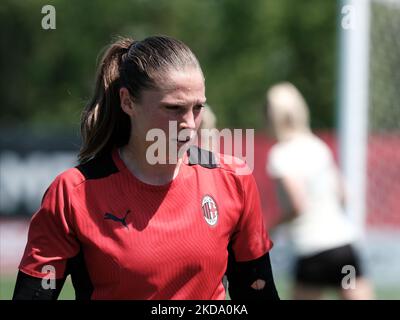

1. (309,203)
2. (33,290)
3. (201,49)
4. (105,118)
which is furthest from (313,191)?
(201,49)

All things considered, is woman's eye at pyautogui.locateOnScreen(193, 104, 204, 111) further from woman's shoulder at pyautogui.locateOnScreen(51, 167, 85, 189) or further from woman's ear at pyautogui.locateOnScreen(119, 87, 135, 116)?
woman's shoulder at pyautogui.locateOnScreen(51, 167, 85, 189)

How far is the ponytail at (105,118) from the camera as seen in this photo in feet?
10.1

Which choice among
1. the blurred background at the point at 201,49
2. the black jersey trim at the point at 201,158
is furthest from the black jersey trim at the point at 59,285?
the blurred background at the point at 201,49

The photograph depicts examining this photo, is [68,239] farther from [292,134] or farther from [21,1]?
[21,1]

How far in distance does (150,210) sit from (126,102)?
37cm

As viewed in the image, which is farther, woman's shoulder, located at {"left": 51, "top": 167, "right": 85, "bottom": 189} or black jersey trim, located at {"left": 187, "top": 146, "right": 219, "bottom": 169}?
black jersey trim, located at {"left": 187, "top": 146, "right": 219, "bottom": 169}

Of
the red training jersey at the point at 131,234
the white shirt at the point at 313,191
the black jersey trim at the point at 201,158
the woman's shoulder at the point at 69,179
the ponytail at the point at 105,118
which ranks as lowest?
the white shirt at the point at 313,191

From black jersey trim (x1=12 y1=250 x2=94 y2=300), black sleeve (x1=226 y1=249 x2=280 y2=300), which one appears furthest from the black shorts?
black jersey trim (x1=12 y1=250 x2=94 y2=300)

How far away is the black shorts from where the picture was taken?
6270 millimetres

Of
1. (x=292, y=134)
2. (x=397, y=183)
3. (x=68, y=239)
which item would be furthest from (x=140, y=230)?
(x=397, y=183)

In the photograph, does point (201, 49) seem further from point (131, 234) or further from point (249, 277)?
point (131, 234)

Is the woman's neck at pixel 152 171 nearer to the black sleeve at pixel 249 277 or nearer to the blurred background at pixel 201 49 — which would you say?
the black sleeve at pixel 249 277

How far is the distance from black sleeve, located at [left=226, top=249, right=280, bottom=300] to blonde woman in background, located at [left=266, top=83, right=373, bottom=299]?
9.98ft

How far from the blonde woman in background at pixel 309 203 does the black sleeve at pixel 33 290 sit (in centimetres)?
339
